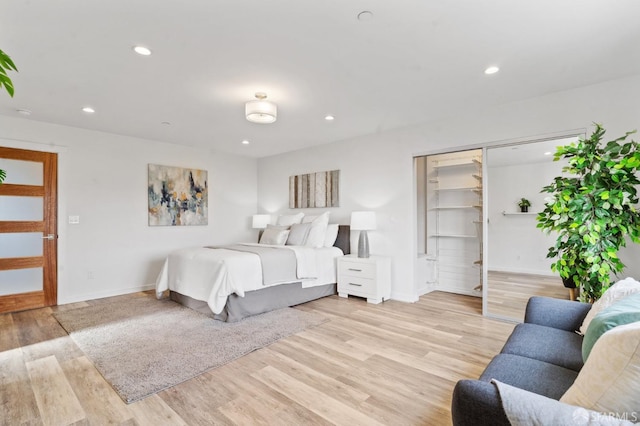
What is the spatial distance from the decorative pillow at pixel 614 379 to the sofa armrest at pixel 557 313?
1.20m

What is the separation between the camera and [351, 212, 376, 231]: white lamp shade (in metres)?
4.41

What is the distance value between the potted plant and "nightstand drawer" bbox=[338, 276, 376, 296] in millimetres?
1998

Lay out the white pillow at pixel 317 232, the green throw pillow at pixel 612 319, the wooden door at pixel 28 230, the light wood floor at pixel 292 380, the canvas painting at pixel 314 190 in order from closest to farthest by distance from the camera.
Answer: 1. the green throw pillow at pixel 612 319
2. the light wood floor at pixel 292 380
3. the wooden door at pixel 28 230
4. the white pillow at pixel 317 232
5. the canvas painting at pixel 314 190

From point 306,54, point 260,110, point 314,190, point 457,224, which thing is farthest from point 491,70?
point 314,190

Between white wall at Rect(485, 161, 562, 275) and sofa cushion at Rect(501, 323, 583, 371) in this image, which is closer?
sofa cushion at Rect(501, 323, 583, 371)

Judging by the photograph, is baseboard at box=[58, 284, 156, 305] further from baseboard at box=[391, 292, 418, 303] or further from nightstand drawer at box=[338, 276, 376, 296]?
baseboard at box=[391, 292, 418, 303]

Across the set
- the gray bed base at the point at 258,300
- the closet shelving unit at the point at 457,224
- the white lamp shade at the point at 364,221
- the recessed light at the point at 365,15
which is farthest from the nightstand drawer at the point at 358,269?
the recessed light at the point at 365,15

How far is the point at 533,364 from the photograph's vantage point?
1495 mm

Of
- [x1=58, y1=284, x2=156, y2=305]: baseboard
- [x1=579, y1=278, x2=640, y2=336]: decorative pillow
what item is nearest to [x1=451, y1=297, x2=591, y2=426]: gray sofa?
[x1=579, y1=278, x2=640, y2=336]: decorative pillow

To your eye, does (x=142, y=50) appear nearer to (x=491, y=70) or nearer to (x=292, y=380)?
(x=292, y=380)

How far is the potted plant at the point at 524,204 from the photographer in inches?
140

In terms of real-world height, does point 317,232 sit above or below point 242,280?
above

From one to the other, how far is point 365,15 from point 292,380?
2.53 meters

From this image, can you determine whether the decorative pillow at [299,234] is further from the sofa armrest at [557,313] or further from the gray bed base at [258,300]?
the sofa armrest at [557,313]
